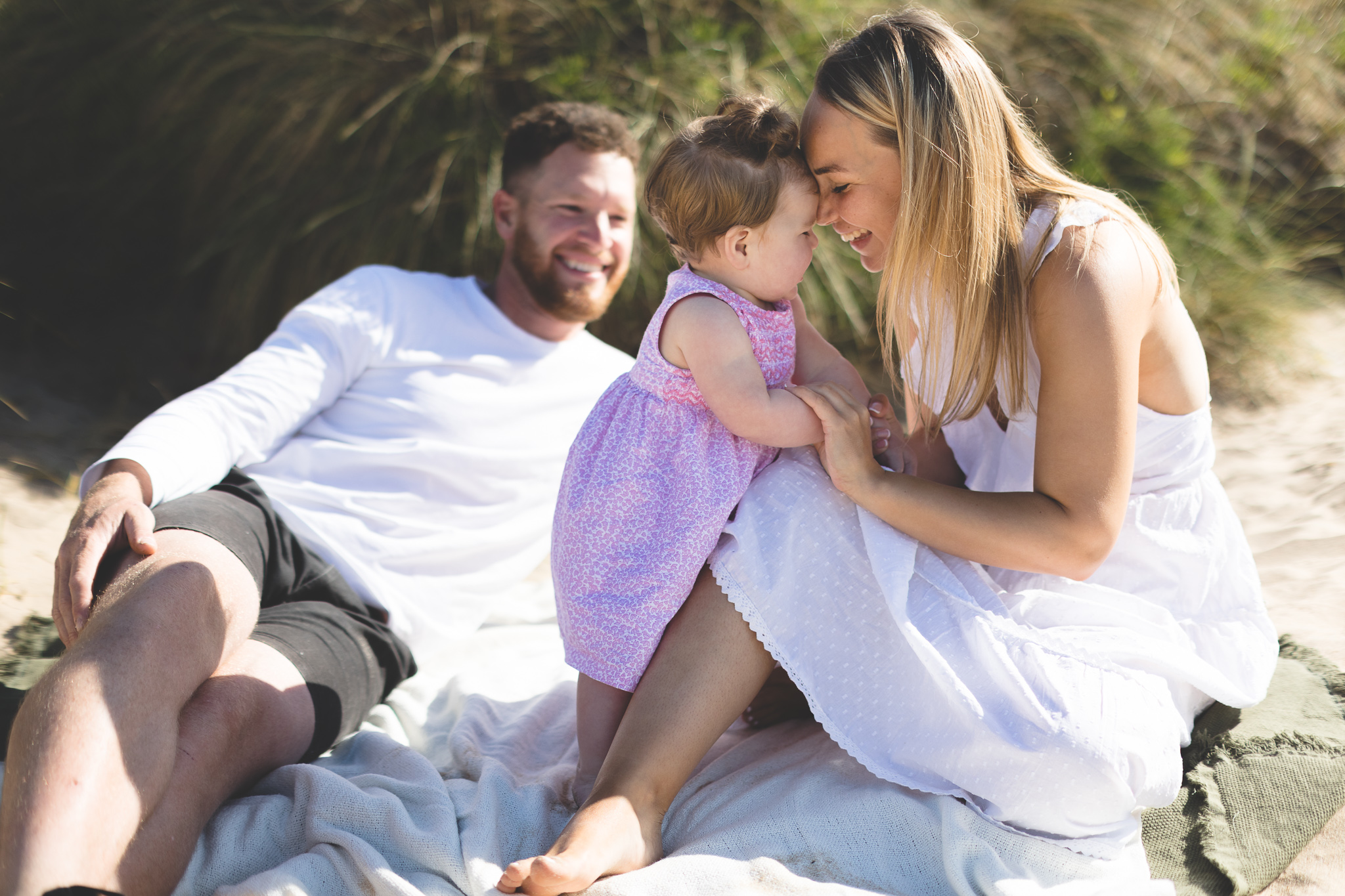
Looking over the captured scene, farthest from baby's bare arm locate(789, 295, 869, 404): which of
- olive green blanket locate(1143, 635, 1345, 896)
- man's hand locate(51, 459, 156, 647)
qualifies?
man's hand locate(51, 459, 156, 647)

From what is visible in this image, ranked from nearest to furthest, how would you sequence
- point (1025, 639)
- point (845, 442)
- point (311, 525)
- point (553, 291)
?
1. point (1025, 639)
2. point (845, 442)
3. point (311, 525)
4. point (553, 291)

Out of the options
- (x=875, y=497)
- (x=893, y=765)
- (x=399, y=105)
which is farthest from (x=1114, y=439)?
(x=399, y=105)

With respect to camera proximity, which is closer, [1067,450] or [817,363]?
[1067,450]

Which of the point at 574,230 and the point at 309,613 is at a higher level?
the point at 574,230

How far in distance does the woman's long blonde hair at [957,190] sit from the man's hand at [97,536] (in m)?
1.45

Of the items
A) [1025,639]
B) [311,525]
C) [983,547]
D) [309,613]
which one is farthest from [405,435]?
[1025,639]

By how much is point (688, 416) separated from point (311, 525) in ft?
3.18

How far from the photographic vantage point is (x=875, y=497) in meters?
1.68

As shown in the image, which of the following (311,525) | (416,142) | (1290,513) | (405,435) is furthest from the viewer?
(416,142)

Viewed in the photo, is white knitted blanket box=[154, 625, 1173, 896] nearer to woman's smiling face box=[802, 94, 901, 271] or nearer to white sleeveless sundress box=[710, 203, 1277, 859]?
white sleeveless sundress box=[710, 203, 1277, 859]

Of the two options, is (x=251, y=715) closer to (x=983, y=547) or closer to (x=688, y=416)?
(x=688, y=416)

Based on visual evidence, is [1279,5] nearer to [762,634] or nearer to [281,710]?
[762,634]

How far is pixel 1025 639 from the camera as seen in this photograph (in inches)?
63.0

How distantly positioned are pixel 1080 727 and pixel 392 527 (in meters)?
1.54
